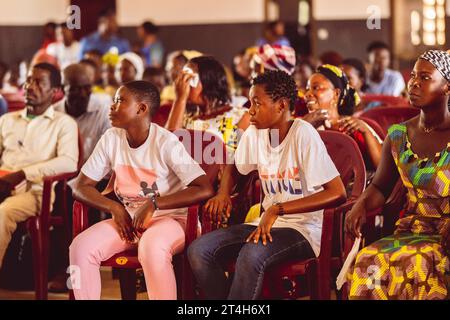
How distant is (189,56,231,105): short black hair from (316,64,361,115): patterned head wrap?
22.7 inches

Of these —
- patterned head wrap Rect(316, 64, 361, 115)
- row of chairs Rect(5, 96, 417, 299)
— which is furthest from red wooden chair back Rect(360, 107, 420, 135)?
row of chairs Rect(5, 96, 417, 299)

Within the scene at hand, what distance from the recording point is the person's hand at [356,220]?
3492mm

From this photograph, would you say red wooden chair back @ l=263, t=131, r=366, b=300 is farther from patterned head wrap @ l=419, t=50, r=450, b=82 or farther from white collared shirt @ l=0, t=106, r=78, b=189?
white collared shirt @ l=0, t=106, r=78, b=189

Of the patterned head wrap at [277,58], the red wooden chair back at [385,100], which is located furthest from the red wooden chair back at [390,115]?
the red wooden chair back at [385,100]

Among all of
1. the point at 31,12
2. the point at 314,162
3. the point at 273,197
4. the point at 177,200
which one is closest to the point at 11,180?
the point at 177,200

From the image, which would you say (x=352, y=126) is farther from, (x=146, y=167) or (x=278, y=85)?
(x=146, y=167)

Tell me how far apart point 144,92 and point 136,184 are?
42 cm

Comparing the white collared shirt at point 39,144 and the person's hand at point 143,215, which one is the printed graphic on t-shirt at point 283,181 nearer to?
the person's hand at point 143,215

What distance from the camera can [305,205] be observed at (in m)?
3.60

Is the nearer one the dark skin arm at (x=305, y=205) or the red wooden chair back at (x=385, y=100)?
the dark skin arm at (x=305, y=205)

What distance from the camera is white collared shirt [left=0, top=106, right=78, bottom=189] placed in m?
4.66

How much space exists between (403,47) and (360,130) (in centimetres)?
856
